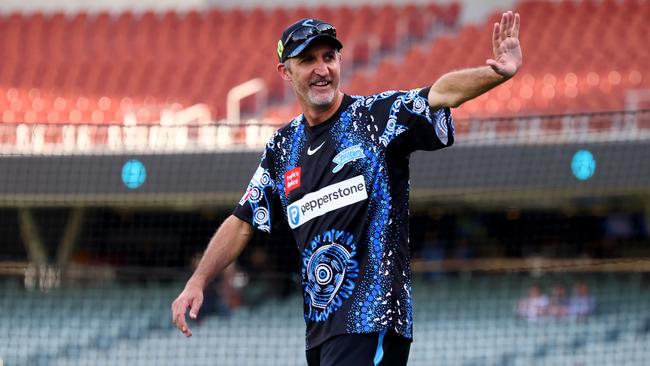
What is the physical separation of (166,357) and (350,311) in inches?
366

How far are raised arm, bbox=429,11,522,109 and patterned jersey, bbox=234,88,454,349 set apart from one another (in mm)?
117

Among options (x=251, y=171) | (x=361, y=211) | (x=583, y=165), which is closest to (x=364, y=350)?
(x=361, y=211)

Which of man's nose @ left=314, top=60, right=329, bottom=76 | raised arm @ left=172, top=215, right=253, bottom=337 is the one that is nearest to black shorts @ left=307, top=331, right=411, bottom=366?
raised arm @ left=172, top=215, right=253, bottom=337

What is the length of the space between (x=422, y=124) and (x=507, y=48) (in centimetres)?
42

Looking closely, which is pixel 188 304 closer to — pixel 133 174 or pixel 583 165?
pixel 583 165

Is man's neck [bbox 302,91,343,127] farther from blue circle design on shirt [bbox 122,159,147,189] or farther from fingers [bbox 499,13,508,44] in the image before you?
blue circle design on shirt [bbox 122,159,147,189]

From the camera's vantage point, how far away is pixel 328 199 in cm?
420

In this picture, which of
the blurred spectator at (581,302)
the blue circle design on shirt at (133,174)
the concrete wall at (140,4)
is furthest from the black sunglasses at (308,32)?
the concrete wall at (140,4)

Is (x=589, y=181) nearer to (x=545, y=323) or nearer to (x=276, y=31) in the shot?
(x=545, y=323)

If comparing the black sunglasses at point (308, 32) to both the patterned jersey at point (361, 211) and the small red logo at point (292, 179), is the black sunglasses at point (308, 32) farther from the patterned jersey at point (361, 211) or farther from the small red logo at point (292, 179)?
the small red logo at point (292, 179)

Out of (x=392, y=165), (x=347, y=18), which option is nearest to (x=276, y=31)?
(x=347, y=18)

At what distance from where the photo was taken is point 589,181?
1292 centimetres

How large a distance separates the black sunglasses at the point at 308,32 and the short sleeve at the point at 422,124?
391 millimetres

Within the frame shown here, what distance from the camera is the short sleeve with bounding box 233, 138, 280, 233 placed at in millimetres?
4547
